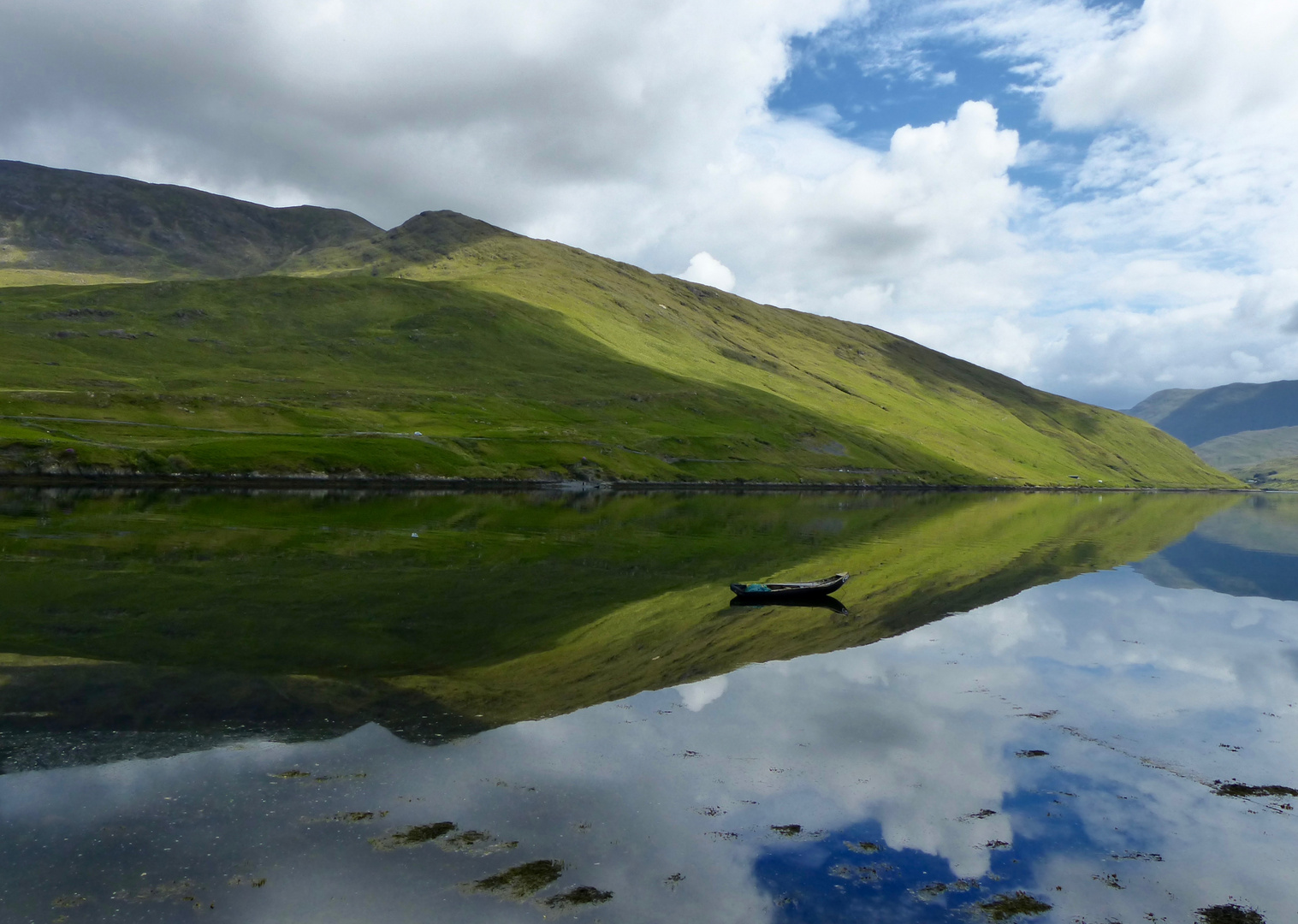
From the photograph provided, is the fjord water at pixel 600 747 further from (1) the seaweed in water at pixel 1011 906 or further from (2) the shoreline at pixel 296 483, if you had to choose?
(2) the shoreline at pixel 296 483

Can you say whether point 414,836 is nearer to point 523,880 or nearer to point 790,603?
point 523,880

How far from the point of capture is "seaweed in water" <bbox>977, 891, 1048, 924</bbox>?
63.0ft

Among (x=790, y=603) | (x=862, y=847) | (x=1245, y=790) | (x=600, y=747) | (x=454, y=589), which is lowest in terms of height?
(x=1245, y=790)

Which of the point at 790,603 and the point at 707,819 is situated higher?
the point at 790,603

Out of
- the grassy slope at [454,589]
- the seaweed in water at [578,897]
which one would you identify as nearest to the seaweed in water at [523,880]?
the seaweed in water at [578,897]

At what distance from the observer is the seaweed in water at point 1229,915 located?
64.5ft

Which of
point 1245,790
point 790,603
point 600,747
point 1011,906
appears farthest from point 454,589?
point 1245,790

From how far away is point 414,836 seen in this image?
2028 centimetres

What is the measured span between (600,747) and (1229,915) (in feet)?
58.7

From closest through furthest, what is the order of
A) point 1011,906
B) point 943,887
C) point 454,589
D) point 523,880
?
point 523,880 < point 1011,906 < point 943,887 < point 454,589

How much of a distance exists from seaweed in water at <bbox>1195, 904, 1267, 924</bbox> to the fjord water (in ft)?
1.39

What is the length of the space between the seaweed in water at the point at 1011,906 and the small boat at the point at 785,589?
117 ft

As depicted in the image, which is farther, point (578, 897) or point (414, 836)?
point (414, 836)

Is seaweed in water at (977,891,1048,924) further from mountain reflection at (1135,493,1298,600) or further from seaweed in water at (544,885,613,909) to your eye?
mountain reflection at (1135,493,1298,600)
